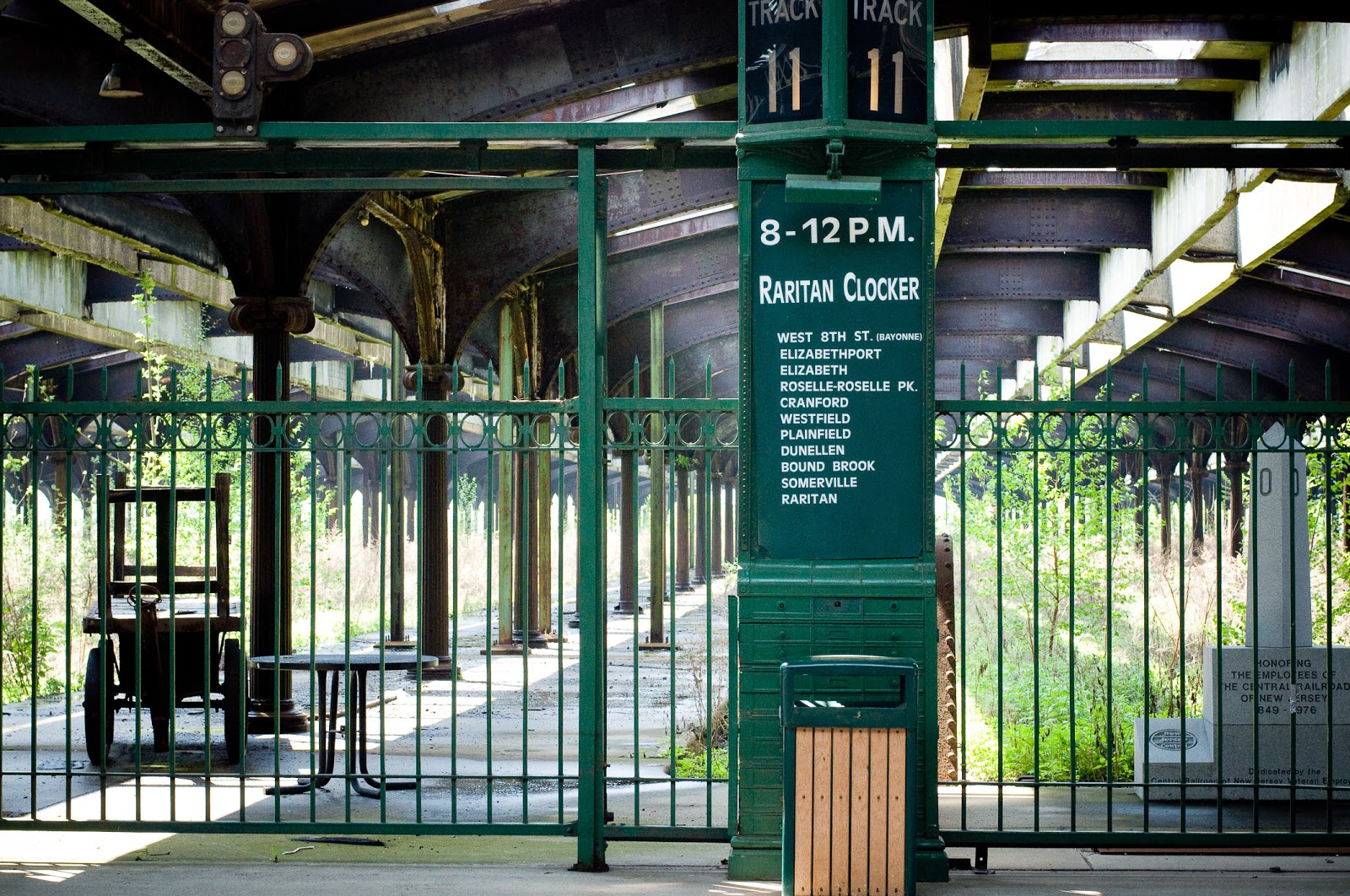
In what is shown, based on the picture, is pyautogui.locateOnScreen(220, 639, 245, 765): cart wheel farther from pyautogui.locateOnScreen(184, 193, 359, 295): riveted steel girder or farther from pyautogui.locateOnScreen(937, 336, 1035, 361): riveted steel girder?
pyautogui.locateOnScreen(937, 336, 1035, 361): riveted steel girder

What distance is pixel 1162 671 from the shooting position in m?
13.1

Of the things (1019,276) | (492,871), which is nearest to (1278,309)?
(1019,276)

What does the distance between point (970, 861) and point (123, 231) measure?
10086 millimetres

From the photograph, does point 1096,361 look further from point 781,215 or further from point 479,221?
point 781,215

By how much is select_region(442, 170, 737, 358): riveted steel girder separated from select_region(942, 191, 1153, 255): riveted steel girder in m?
3.40

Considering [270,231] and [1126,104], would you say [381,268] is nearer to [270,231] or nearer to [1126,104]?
[270,231]

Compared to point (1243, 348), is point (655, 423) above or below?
below

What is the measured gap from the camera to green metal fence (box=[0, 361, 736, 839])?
21.7ft

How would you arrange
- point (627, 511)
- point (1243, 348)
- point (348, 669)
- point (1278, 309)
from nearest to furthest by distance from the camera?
point (348, 669), point (1278, 309), point (1243, 348), point (627, 511)

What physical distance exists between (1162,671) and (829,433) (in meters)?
8.24

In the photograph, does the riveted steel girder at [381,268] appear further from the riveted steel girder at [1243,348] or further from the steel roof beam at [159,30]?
→ the riveted steel girder at [1243,348]

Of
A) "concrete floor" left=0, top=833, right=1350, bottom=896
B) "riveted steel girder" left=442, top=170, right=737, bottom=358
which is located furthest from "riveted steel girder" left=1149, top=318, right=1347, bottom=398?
"concrete floor" left=0, top=833, right=1350, bottom=896

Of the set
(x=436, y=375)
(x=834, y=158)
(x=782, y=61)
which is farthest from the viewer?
(x=436, y=375)

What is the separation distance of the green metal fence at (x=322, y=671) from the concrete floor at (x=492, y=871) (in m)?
0.20
